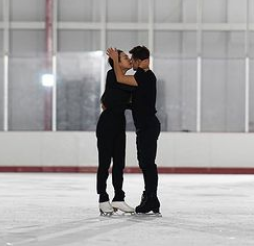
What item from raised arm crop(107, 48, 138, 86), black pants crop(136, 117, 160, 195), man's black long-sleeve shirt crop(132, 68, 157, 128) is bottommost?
black pants crop(136, 117, 160, 195)

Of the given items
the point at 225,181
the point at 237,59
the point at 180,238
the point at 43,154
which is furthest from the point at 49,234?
the point at 237,59

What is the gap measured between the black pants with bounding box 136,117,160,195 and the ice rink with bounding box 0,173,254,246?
0.32 metres

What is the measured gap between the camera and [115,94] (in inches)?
242

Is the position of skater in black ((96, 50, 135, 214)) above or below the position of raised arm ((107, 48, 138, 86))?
below

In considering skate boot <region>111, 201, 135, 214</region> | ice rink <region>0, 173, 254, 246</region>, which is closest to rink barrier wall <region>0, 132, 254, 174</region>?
ice rink <region>0, 173, 254, 246</region>

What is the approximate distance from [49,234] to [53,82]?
31.1ft

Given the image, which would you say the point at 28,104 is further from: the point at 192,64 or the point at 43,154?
the point at 192,64

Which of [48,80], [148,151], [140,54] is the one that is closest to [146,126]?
[148,151]

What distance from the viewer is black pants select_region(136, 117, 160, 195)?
6.17 m

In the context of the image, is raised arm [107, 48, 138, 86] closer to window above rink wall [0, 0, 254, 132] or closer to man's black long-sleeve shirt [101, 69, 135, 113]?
man's black long-sleeve shirt [101, 69, 135, 113]

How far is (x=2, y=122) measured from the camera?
47.0ft

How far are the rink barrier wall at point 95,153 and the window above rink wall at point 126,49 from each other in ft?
0.95

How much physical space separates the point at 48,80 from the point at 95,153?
1.74 metres

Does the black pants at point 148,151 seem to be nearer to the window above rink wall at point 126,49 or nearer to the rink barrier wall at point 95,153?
the rink barrier wall at point 95,153
